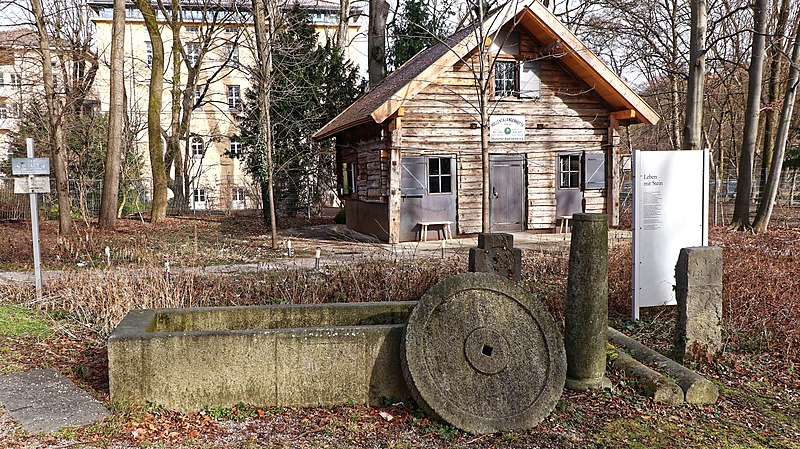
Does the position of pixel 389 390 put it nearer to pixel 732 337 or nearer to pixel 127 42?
pixel 732 337

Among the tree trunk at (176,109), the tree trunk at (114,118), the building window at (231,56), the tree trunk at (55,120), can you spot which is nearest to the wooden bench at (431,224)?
the building window at (231,56)

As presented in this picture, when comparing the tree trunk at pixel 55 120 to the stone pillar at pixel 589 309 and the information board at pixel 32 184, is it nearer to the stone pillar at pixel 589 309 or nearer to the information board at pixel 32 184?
the information board at pixel 32 184

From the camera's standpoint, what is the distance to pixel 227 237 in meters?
19.7

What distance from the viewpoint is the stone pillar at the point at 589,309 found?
5699 millimetres

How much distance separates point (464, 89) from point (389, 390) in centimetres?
1324

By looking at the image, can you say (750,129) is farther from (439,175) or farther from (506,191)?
(439,175)

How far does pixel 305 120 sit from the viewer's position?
992 inches

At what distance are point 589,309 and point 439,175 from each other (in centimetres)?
1211

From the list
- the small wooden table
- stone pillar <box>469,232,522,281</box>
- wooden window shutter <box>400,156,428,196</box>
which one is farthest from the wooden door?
stone pillar <box>469,232,522,281</box>

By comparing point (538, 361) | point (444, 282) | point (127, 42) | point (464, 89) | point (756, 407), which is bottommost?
point (756, 407)

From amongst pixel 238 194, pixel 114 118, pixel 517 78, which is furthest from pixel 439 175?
pixel 238 194

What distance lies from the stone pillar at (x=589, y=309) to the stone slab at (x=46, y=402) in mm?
3916

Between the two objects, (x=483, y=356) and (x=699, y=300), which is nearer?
(x=483, y=356)

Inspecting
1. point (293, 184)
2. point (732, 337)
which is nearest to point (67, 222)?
point (293, 184)
